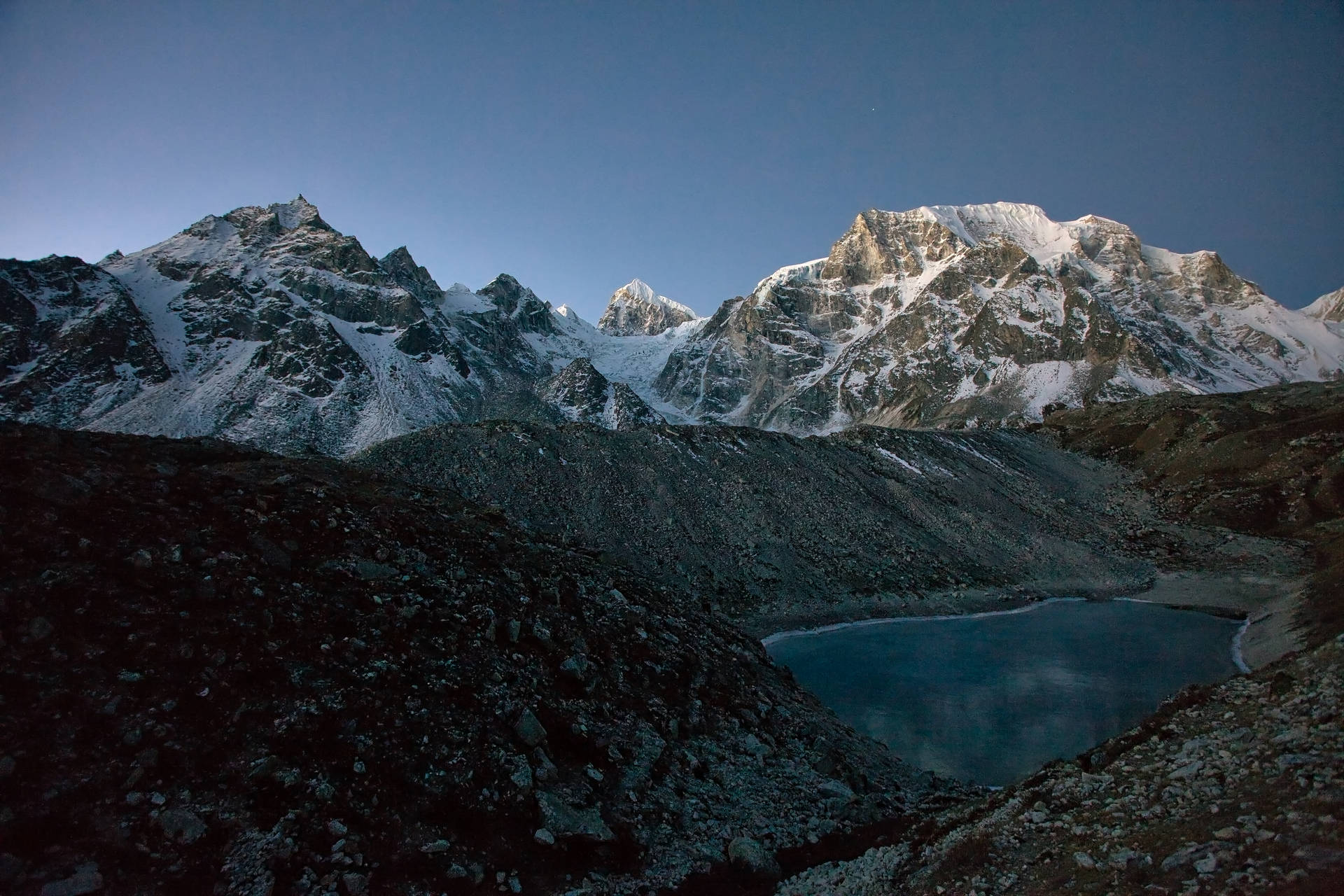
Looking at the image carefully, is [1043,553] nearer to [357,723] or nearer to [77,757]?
[357,723]

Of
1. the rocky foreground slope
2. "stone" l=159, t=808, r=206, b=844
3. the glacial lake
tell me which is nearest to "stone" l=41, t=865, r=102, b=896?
the rocky foreground slope

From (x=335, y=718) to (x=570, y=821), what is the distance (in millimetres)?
5598

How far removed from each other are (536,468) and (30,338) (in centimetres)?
21942

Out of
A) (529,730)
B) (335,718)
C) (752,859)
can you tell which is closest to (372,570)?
(335,718)

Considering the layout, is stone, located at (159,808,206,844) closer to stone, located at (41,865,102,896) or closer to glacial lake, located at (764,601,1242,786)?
stone, located at (41,865,102,896)

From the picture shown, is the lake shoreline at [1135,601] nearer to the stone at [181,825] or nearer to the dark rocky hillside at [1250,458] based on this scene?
the dark rocky hillside at [1250,458]

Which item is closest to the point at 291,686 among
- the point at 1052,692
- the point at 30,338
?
the point at 1052,692

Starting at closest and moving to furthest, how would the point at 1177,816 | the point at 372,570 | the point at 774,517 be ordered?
the point at 1177,816, the point at 372,570, the point at 774,517

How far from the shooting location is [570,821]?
14445 mm

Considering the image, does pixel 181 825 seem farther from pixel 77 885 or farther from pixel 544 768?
pixel 544 768

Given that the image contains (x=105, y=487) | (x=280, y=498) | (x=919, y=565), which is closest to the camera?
(x=105, y=487)

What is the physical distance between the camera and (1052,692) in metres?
34.3

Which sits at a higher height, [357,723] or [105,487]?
[105,487]

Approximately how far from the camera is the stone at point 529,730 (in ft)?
52.4
